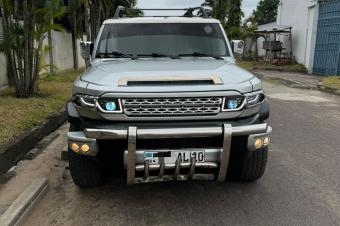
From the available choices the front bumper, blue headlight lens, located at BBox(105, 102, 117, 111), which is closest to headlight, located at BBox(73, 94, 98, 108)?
blue headlight lens, located at BBox(105, 102, 117, 111)

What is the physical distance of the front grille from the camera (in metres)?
3.45

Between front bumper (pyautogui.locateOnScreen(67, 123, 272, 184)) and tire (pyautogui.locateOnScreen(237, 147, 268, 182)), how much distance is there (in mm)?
488

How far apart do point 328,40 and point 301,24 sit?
493 cm

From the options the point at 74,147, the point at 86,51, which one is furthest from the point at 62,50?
the point at 74,147

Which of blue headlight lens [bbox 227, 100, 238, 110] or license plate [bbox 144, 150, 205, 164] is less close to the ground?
blue headlight lens [bbox 227, 100, 238, 110]

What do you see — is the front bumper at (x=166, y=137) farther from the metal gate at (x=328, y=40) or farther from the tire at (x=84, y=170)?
the metal gate at (x=328, y=40)

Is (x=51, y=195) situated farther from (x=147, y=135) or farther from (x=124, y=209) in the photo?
(x=147, y=135)

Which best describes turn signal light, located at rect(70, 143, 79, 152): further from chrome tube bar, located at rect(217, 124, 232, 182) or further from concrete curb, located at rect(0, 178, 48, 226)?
chrome tube bar, located at rect(217, 124, 232, 182)

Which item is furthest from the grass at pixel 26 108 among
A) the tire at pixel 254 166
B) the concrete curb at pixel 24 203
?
the tire at pixel 254 166

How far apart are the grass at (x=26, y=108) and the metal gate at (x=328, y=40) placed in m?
11.9

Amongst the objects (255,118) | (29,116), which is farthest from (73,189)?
(29,116)

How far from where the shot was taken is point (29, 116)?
698 cm

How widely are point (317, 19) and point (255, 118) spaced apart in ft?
55.7

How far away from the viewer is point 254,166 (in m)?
4.21
